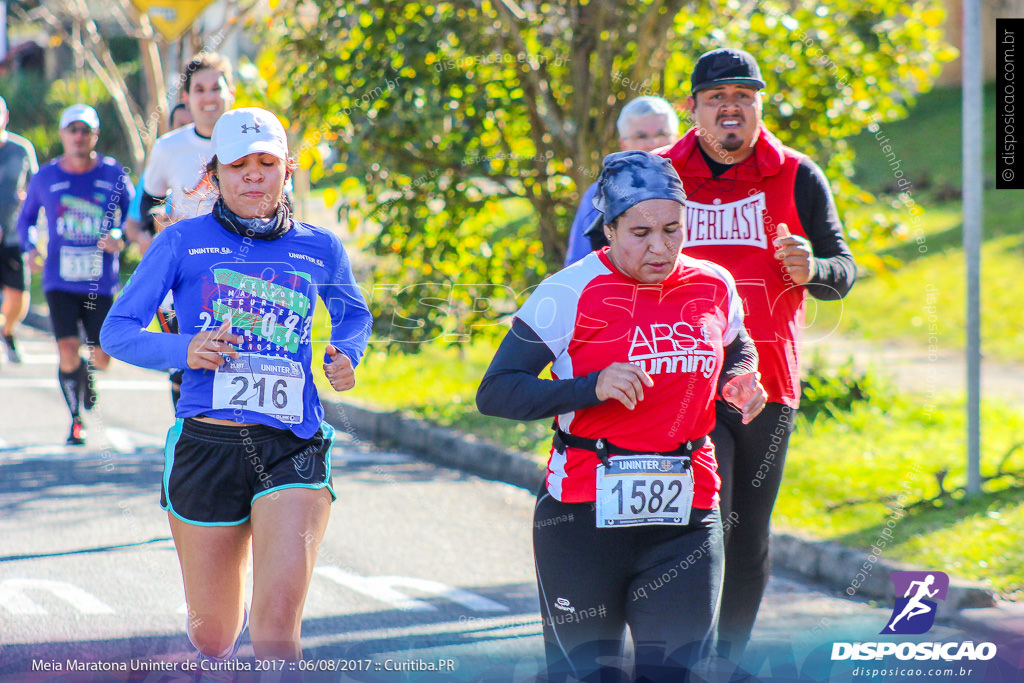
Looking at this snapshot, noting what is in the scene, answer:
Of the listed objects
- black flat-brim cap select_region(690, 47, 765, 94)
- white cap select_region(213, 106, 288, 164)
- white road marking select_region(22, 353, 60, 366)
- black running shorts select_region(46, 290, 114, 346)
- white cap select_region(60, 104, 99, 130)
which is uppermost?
white cap select_region(60, 104, 99, 130)

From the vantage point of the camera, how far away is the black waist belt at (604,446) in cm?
318

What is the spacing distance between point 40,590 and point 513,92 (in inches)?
193

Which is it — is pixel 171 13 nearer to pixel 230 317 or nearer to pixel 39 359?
pixel 39 359

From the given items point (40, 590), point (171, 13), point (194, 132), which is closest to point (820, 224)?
point (194, 132)

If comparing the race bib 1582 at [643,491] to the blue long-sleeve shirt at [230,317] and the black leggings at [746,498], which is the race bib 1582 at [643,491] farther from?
the blue long-sleeve shirt at [230,317]

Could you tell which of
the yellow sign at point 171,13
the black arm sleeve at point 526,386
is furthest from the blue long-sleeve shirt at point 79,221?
the black arm sleeve at point 526,386

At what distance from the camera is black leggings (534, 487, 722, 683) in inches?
122

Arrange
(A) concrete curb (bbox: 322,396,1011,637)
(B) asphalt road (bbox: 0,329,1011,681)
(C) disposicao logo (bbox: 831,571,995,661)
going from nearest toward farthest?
(C) disposicao logo (bbox: 831,571,995,661)
(B) asphalt road (bbox: 0,329,1011,681)
(A) concrete curb (bbox: 322,396,1011,637)

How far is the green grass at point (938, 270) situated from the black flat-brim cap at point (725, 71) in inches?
199

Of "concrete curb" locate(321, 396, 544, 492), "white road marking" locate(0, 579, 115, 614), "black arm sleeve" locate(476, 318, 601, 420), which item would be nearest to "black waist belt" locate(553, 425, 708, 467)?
"black arm sleeve" locate(476, 318, 601, 420)

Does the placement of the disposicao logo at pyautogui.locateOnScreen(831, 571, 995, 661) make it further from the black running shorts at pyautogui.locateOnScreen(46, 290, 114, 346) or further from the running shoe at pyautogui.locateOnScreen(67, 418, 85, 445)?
the running shoe at pyautogui.locateOnScreen(67, 418, 85, 445)

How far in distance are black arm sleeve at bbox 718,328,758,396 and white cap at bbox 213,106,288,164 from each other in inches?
55.1

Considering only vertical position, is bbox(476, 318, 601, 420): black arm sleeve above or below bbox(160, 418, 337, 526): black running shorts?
above

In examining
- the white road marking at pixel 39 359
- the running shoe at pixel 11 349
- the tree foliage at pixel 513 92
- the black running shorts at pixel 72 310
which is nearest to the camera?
the black running shorts at pixel 72 310
